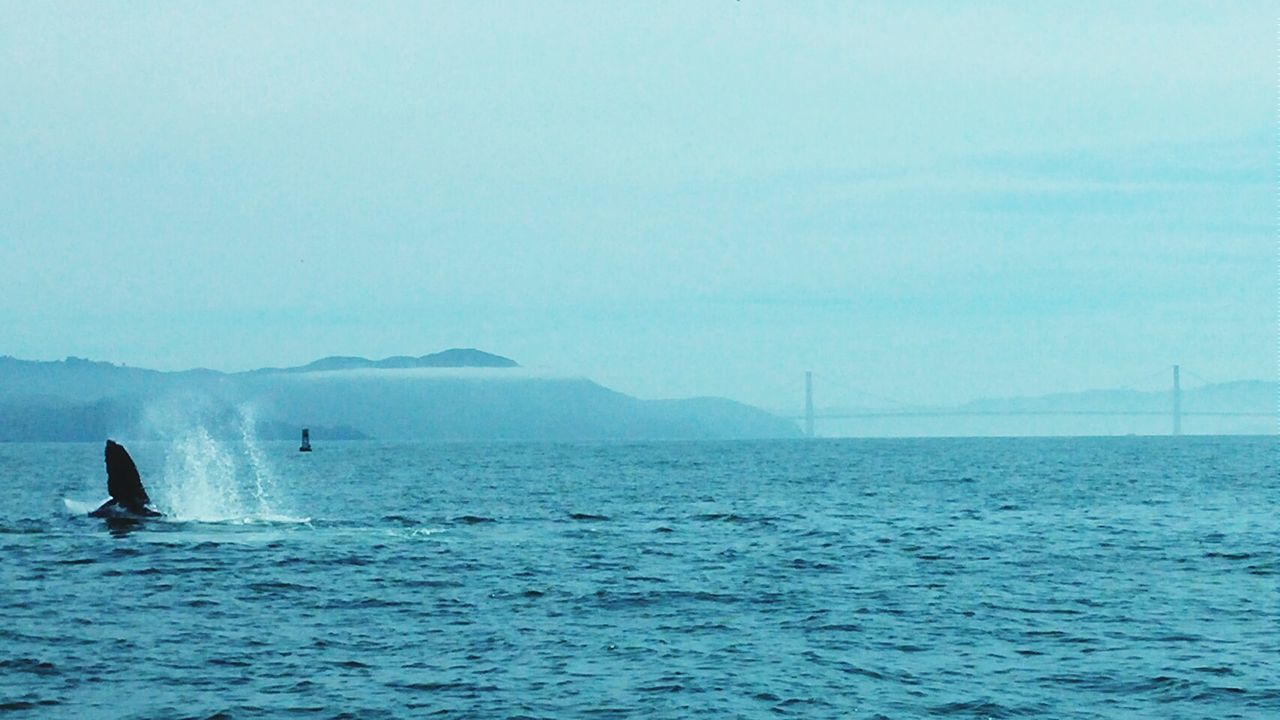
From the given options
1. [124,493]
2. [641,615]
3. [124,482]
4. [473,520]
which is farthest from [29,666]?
[473,520]

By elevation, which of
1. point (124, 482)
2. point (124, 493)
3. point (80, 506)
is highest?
point (124, 482)

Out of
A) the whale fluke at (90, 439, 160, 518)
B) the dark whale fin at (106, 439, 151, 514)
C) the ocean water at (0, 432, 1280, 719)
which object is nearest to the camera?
the ocean water at (0, 432, 1280, 719)

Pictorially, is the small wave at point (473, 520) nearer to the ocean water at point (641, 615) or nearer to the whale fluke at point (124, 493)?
the ocean water at point (641, 615)

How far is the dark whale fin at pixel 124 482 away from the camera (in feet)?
174

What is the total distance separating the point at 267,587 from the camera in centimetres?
3566

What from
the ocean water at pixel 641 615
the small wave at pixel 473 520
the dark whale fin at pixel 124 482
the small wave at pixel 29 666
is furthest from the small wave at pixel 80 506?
the small wave at pixel 29 666

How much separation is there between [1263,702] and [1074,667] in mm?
3364

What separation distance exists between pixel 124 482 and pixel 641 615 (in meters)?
30.7

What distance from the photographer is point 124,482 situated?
2179 inches

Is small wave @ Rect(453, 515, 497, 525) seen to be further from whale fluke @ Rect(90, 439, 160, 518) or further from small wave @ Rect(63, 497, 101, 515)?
small wave @ Rect(63, 497, 101, 515)

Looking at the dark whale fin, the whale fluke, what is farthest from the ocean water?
the dark whale fin

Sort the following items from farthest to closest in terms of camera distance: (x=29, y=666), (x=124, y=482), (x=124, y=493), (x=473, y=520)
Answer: (x=473, y=520) < (x=124, y=493) < (x=124, y=482) < (x=29, y=666)

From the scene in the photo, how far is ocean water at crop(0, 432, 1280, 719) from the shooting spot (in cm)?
2341

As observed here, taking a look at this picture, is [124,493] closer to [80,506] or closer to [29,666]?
[80,506]
